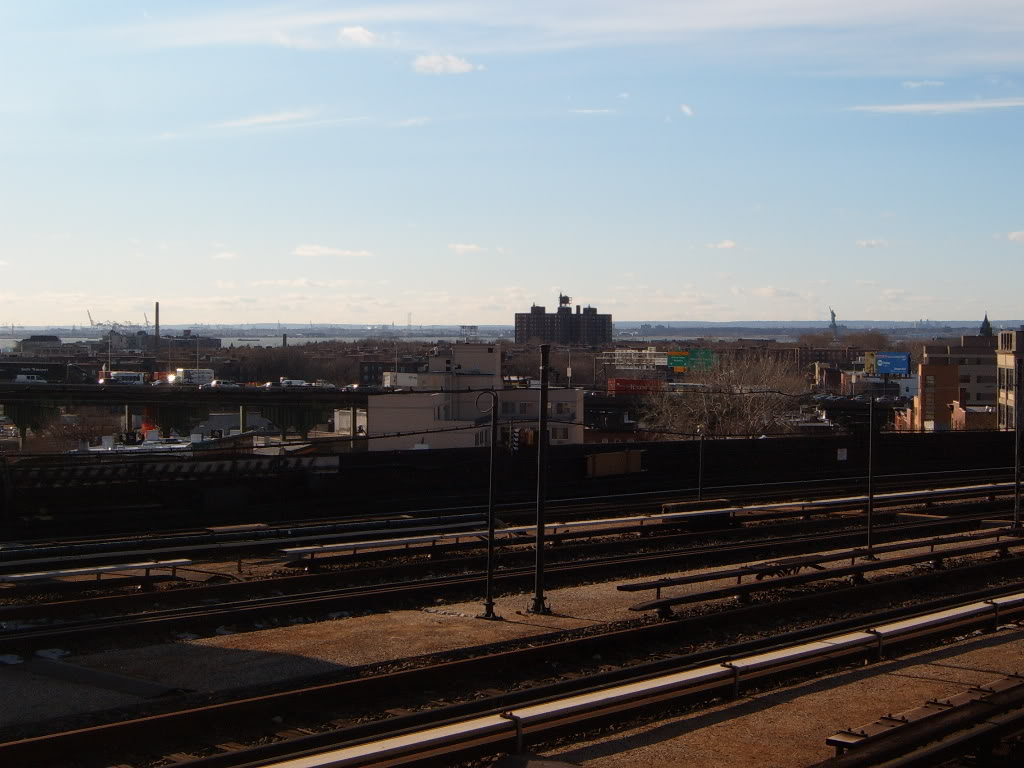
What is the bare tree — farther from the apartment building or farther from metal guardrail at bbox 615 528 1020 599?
metal guardrail at bbox 615 528 1020 599

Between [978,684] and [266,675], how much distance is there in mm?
6607

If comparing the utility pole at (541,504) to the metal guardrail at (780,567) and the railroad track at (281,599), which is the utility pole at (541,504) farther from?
the railroad track at (281,599)

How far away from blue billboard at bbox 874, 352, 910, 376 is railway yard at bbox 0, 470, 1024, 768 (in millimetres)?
65219

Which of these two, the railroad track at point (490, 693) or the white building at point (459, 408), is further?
the white building at point (459, 408)

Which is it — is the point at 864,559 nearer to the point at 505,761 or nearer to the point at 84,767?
the point at 505,761

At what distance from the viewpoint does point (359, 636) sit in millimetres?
11828

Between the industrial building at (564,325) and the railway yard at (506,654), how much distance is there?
551 ft

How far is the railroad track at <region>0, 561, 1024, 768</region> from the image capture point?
304 inches

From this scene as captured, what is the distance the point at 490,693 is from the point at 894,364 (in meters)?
78.8

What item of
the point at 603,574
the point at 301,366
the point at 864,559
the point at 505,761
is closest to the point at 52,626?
the point at 505,761

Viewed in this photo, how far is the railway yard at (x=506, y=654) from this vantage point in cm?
779

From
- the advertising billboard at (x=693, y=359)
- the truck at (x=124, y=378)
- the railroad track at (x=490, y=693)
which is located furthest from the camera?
the advertising billboard at (x=693, y=359)

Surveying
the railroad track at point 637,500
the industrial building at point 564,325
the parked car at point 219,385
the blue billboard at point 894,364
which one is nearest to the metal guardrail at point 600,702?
the railroad track at point 637,500

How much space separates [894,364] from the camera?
82.4 metres
